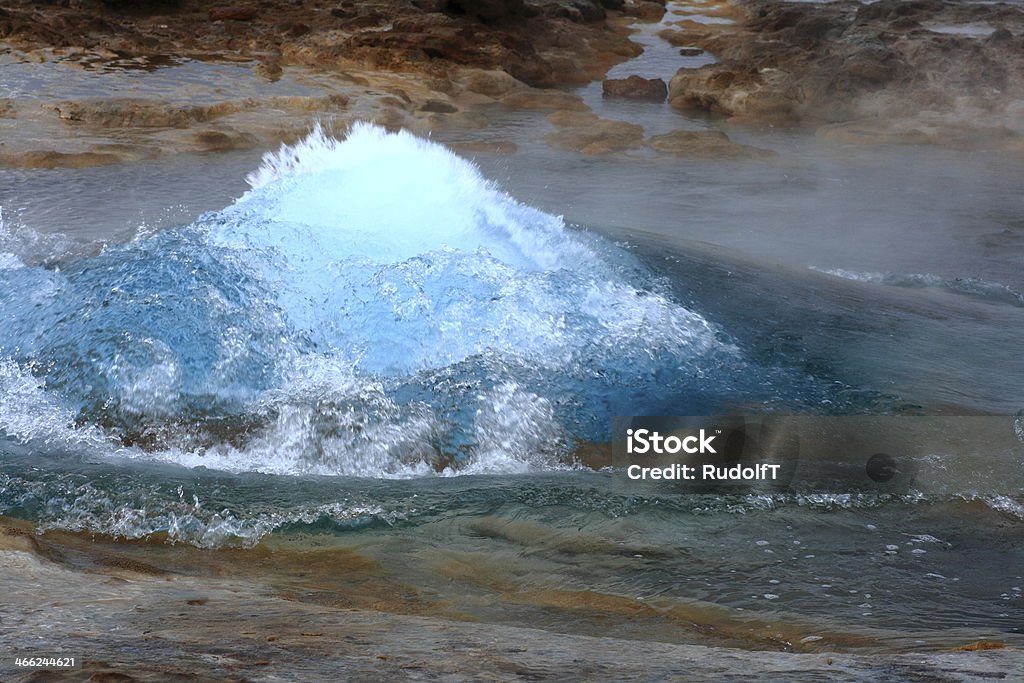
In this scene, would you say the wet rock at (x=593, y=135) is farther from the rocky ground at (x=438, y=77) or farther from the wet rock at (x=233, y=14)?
the wet rock at (x=233, y=14)

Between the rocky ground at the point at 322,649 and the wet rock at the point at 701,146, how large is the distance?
869cm

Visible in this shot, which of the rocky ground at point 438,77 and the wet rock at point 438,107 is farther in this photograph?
Answer: the wet rock at point 438,107

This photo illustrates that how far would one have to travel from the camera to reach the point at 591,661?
72.7 inches

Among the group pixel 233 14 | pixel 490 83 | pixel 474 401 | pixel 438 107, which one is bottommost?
pixel 474 401

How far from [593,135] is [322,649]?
9447mm

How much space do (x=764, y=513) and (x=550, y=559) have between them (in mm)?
714

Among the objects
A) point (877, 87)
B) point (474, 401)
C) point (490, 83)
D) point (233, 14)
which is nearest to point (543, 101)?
point (490, 83)

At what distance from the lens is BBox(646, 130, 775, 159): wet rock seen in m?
10.4

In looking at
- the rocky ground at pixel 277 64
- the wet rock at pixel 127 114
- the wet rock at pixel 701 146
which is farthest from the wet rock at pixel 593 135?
the wet rock at pixel 127 114

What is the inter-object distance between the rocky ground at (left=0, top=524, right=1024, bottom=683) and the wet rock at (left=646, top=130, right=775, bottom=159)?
8.69 metres

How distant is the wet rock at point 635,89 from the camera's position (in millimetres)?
13734

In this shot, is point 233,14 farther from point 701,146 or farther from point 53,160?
point 701,146

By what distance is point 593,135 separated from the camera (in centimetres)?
1080

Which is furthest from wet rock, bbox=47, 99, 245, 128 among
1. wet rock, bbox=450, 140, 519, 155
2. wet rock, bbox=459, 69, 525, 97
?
wet rock, bbox=459, 69, 525, 97
